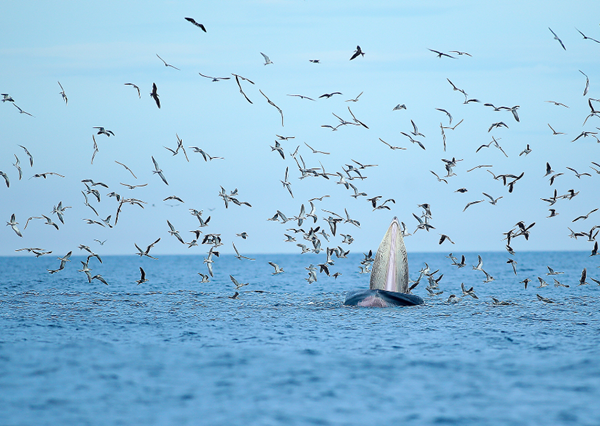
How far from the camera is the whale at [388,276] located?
35.5 metres

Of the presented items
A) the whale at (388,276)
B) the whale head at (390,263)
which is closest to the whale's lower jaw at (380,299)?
the whale at (388,276)

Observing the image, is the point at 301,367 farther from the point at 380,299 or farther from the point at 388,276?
the point at 388,276

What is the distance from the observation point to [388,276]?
36219mm

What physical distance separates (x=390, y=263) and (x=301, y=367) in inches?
635

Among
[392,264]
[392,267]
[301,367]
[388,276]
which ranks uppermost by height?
[392,264]

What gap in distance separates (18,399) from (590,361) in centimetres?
1775

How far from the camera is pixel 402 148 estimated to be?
1108 inches

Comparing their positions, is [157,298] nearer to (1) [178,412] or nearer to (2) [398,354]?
(2) [398,354]

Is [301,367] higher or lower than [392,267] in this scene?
lower

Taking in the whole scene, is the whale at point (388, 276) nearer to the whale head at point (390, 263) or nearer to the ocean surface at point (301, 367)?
the whale head at point (390, 263)

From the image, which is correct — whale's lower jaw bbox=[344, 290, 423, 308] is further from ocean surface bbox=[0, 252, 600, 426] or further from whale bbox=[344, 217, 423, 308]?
ocean surface bbox=[0, 252, 600, 426]

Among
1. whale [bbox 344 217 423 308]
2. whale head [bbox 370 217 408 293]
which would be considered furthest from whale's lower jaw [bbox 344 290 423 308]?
whale head [bbox 370 217 408 293]

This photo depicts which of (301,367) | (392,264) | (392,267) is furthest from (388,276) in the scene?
(301,367)

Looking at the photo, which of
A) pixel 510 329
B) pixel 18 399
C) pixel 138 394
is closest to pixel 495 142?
pixel 510 329
